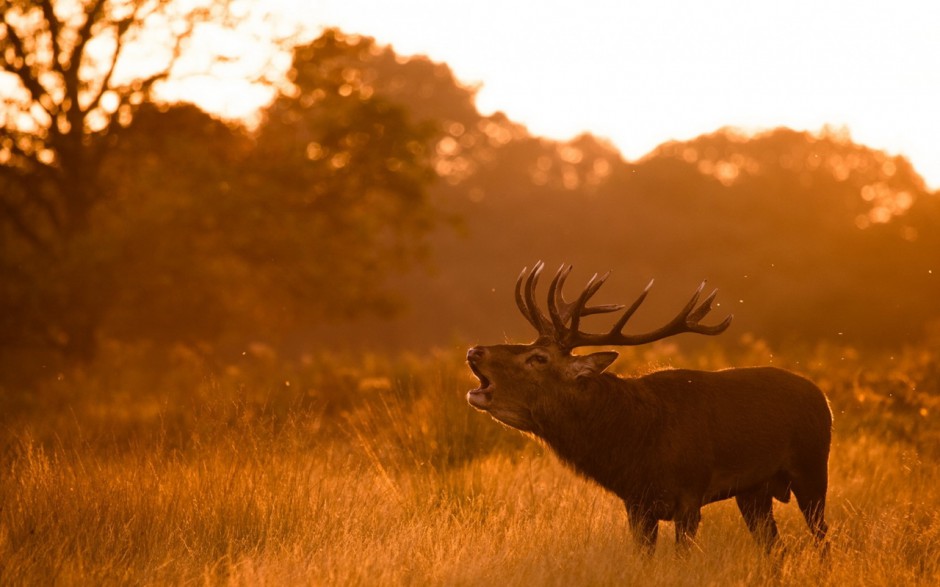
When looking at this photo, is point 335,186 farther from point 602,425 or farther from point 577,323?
point 602,425

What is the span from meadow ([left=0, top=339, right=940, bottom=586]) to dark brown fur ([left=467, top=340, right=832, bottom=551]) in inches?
A: 11.4

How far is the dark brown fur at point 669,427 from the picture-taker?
272 inches

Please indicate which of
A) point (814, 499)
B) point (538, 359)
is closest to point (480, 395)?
point (538, 359)

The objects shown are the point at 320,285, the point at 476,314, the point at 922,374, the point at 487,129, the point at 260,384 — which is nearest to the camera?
the point at 922,374

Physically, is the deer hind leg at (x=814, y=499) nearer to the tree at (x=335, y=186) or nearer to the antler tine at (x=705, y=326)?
the antler tine at (x=705, y=326)

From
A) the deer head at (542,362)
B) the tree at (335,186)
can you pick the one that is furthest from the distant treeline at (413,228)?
the deer head at (542,362)

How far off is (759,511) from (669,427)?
114cm

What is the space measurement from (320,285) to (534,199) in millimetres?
31261

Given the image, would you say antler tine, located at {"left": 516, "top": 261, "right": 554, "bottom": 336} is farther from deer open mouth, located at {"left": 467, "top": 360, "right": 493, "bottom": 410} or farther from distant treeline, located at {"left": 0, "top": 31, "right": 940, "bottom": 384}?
distant treeline, located at {"left": 0, "top": 31, "right": 940, "bottom": 384}

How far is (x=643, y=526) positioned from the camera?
6914 millimetres

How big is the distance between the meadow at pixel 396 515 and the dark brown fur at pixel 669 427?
289mm

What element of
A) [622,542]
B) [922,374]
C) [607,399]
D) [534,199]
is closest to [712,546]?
[622,542]

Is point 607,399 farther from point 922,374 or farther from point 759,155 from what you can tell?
point 759,155

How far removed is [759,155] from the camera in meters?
49.4
